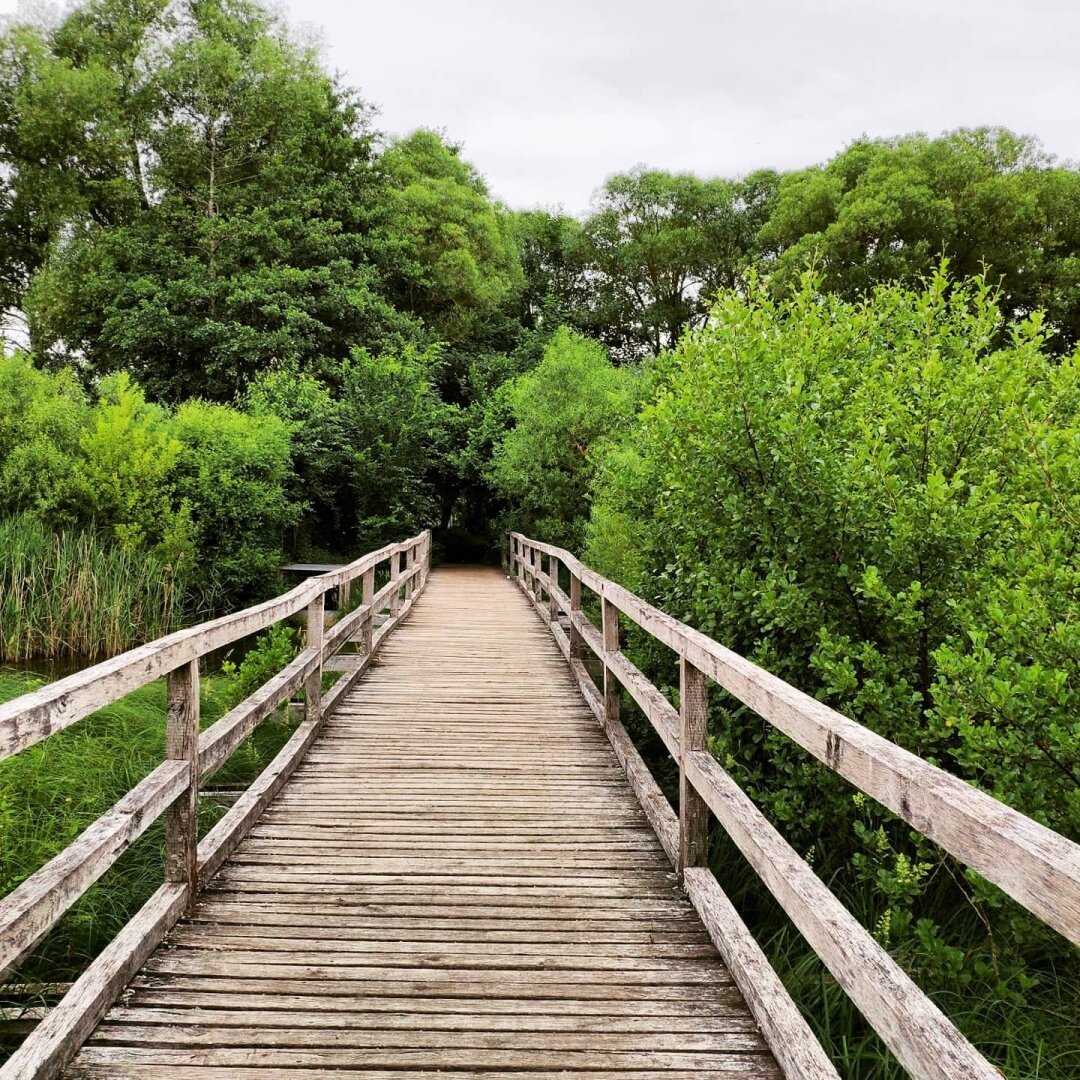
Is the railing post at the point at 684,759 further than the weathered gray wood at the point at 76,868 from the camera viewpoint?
Yes

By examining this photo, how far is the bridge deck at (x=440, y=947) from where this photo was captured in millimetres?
2078

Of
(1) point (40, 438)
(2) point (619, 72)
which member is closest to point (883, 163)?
(1) point (40, 438)

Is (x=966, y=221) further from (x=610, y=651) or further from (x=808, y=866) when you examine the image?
(x=808, y=866)

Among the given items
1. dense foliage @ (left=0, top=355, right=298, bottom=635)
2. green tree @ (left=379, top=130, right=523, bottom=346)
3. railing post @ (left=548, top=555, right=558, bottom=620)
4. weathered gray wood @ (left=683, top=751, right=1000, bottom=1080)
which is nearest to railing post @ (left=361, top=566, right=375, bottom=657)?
railing post @ (left=548, top=555, right=558, bottom=620)

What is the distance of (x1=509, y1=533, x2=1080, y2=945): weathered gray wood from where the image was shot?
1.08m

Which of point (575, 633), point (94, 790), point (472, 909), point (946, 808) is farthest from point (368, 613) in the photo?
point (946, 808)

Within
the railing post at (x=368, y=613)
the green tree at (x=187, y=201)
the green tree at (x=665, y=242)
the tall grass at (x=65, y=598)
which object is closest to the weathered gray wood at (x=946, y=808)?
the railing post at (x=368, y=613)

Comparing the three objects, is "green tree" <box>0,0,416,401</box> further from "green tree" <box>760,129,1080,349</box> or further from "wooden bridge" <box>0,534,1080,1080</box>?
"wooden bridge" <box>0,534,1080,1080</box>

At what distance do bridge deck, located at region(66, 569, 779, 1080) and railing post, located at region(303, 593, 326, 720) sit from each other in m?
0.34

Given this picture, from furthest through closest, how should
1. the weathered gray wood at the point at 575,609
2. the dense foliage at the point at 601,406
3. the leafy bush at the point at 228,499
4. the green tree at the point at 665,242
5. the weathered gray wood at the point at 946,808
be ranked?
the green tree at the point at 665,242
the leafy bush at the point at 228,499
the weathered gray wood at the point at 575,609
the dense foliage at the point at 601,406
the weathered gray wood at the point at 946,808

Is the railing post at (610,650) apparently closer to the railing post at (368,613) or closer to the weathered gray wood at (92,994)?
the weathered gray wood at (92,994)

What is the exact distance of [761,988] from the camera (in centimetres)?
221

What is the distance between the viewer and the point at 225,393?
21219 mm

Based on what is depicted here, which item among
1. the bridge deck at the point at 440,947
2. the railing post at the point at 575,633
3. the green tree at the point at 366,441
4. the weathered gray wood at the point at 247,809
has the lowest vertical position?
the bridge deck at the point at 440,947
